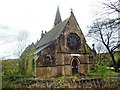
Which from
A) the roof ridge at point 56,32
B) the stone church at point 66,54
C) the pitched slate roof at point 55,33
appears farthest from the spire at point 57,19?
the stone church at point 66,54

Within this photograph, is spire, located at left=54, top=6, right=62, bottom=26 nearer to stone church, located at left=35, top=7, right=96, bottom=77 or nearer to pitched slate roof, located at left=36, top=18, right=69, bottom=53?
pitched slate roof, located at left=36, top=18, right=69, bottom=53

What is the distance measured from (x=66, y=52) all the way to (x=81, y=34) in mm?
4257

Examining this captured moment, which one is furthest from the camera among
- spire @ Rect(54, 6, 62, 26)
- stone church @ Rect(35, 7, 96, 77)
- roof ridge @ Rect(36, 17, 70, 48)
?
spire @ Rect(54, 6, 62, 26)

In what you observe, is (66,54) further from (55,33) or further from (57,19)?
(57,19)

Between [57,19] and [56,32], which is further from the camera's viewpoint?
[57,19]

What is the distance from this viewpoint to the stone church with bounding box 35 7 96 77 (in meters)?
36.7

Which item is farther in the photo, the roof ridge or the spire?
the spire

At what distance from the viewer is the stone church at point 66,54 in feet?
120

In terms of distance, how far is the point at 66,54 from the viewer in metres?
38.0

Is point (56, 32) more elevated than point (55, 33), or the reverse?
point (56, 32)

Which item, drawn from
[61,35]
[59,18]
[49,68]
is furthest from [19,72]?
[59,18]

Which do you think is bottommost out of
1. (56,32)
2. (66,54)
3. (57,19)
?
(66,54)

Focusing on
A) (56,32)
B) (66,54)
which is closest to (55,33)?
(56,32)

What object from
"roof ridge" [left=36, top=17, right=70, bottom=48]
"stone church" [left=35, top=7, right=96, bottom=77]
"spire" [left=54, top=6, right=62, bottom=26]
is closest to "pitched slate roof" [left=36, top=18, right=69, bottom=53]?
"roof ridge" [left=36, top=17, right=70, bottom=48]
